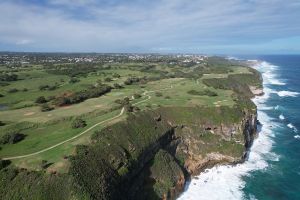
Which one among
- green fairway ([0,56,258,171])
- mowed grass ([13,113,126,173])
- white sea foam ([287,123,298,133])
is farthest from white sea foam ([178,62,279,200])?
mowed grass ([13,113,126,173])

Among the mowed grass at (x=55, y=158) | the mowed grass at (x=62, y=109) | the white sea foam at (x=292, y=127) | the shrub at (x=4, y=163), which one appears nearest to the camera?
the mowed grass at (x=55, y=158)

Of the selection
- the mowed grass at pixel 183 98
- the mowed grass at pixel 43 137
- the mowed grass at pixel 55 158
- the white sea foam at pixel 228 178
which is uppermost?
the mowed grass at pixel 55 158

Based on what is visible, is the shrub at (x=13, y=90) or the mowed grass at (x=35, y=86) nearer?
the mowed grass at (x=35, y=86)

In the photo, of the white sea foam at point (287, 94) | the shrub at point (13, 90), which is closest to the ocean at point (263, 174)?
the white sea foam at point (287, 94)

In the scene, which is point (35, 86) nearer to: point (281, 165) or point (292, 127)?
point (292, 127)

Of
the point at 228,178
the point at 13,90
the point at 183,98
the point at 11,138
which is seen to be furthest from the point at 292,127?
the point at 13,90

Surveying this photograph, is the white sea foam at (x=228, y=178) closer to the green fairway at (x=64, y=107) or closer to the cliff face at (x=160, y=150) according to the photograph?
the cliff face at (x=160, y=150)

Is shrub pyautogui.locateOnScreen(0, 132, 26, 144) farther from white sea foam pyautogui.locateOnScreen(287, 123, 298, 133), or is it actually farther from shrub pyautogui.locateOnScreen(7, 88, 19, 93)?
white sea foam pyautogui.locateOnScreen(287, 123, 298, 133)

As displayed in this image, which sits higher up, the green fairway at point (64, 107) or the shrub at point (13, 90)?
the green fairway at point (64, 107)

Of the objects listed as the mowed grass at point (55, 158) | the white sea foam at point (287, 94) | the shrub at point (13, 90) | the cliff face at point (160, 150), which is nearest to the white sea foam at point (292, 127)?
the cliff face at point (160, 150)

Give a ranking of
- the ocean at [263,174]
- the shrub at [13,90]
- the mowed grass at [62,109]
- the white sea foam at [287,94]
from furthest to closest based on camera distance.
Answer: the white sea foam at [287,94] → the shrub at [13,90] → the ocean at [263,174] → the mowed grass at [62,109]

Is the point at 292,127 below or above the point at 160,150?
below
